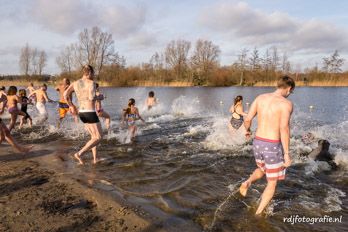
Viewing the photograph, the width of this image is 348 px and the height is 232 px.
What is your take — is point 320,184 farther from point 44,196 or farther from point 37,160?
point 37,160

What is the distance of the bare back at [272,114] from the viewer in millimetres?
4375

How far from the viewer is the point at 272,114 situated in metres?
4.45

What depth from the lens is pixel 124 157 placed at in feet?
27.3

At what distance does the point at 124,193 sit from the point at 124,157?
109 inches

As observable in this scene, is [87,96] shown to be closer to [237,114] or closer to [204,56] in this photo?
[237,114]

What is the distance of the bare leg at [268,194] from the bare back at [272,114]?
656 mm

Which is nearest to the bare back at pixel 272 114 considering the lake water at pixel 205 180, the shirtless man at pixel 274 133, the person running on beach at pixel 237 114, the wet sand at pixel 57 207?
the shirtless man at pixel 274 133

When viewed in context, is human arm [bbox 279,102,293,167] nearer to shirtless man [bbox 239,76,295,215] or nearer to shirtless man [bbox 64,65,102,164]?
shirtless man [bbox 239,76,295,215]

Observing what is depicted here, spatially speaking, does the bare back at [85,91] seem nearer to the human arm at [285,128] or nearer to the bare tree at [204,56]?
the human arm at [285,128]

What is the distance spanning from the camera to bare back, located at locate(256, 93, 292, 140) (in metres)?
4.38

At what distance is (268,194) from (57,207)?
3.12 meters

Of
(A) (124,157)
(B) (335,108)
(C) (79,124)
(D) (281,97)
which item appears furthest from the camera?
(B) (335,108)

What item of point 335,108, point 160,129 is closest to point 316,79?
point 335,108

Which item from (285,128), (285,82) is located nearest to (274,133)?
(285,128)
